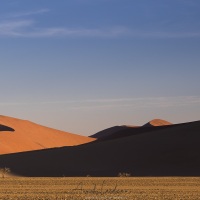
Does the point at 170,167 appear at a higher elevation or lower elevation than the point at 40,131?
lower

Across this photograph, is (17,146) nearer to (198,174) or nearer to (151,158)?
(151,158)

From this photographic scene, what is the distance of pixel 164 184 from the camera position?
3547 centimetres

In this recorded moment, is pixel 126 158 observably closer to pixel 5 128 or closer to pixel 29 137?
pixel 29 137

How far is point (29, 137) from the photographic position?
95.2 metres

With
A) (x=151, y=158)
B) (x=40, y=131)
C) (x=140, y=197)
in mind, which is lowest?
(x=140, y=197)

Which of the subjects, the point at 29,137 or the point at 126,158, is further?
the point at 29,137

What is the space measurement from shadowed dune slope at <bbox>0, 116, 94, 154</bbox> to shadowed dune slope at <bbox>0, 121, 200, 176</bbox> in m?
17.5

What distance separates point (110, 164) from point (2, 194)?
2800 cm

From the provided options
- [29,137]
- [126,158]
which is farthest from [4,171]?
[29,137]

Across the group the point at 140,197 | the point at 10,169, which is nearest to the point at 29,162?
the point at 10,169

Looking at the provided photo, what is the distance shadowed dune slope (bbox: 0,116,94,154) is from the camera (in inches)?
3359

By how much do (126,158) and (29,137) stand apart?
38874mm

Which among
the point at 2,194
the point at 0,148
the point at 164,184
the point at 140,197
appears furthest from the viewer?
the point at 0,148

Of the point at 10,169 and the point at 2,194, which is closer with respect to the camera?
the point at 2,194
